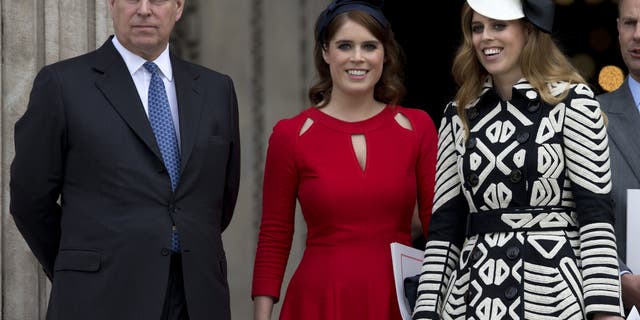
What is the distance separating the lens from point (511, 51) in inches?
143

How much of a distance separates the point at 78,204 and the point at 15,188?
0.25m

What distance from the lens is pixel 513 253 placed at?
349cm

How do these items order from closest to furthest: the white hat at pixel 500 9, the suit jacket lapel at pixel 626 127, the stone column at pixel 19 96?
the white hat at pixel 500 9 < the suit jacket lapel at pixel 626 127 < the stone column at pixel 19 96

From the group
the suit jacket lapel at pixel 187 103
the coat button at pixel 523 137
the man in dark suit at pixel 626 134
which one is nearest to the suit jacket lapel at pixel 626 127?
the man in dark suit at pixel 626 134

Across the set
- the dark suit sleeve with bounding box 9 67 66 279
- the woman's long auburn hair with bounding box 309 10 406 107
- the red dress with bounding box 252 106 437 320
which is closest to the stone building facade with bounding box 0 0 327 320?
the woman's long auburn hair with bounding box 309 10 406 107

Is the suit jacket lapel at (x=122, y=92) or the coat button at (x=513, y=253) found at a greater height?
the suit jacket lapel at (x=122, y=92)

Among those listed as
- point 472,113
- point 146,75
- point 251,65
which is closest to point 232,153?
point 146,75

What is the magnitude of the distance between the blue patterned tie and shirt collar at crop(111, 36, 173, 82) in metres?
0.06

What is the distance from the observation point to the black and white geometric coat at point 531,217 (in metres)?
3.40

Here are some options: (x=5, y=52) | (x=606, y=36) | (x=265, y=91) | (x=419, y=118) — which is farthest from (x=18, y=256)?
(x=606, y=36)

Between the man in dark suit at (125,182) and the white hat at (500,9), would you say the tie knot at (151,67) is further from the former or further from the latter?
the white hat at (500,9)

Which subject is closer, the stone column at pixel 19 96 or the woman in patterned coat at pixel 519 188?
the woman in patterned coat at pixel 519 188

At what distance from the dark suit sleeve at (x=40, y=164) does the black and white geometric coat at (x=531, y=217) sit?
1182mm

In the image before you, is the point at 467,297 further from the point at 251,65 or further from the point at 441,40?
the point at 441,40
